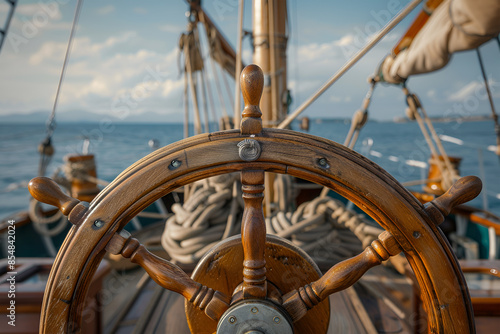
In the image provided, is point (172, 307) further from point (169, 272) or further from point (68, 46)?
point (68, 46)

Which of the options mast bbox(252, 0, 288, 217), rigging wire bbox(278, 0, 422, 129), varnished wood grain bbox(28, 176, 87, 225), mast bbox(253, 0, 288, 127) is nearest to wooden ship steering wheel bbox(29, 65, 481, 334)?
varnished wood grain bbox(28, 176, 87, 225)

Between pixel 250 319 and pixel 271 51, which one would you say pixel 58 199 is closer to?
pixel 250 319

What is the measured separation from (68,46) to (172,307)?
1.76 m

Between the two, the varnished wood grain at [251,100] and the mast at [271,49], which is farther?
the mast at [271,49]

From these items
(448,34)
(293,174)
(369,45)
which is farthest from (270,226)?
(448,34)

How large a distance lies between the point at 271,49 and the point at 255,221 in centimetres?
131

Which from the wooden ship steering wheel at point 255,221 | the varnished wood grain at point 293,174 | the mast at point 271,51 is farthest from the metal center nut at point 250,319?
the mast at point 271,51

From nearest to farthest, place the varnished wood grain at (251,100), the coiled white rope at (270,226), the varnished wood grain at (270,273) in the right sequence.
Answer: the varnished wood grain at (251,100) → the varnished wood grain at (270,273) → the coiled white rope at (270,226)

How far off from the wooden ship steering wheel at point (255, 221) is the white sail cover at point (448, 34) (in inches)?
33.5

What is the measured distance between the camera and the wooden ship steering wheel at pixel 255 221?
1.73ft

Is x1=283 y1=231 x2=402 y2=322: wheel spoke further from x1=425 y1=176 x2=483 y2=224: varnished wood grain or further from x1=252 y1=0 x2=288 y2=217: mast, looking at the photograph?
x1=252 y1=0 x2=288 y2=217: mast

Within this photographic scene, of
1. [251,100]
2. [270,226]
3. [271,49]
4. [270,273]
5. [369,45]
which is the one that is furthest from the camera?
[271,49]

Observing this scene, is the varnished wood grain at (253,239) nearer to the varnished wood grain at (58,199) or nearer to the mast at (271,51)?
the varnished wood grain at (58,199)

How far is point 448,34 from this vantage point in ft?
4.46
